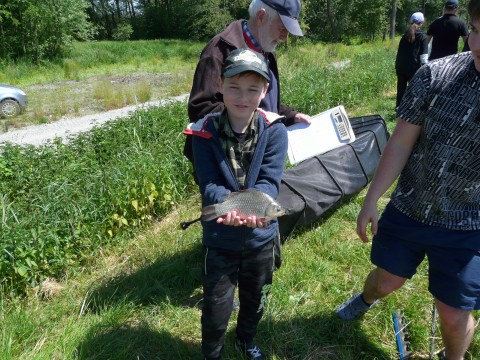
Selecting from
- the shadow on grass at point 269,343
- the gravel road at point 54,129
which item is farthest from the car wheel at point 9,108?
the shadow on grass at point 269,343

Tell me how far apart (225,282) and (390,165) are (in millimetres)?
1063

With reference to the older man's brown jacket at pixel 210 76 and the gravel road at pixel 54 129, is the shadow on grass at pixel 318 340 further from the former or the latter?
the gravel road at pixel 54 129

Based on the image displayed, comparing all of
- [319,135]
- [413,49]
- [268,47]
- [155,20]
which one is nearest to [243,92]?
[268,47]

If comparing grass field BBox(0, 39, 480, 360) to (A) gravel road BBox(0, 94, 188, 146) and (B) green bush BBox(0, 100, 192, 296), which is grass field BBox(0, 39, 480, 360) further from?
(A) gravel road BBox(0, 94, 188, 146)

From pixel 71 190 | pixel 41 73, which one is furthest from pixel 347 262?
pixel 41 73

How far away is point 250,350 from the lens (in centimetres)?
250

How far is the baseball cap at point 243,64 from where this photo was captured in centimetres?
200

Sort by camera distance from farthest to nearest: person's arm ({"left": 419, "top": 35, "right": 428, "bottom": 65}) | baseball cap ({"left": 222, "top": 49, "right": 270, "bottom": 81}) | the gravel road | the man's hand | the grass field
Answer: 1. the gravel road
2. person's arm ({"left": 419, "top": 35, "right": 428, "bottom": 65})
3. the man's hand
4. the grass field
5. baseball cap ({"left": 222, "top": 49, "right": 270, "bottom": 81})

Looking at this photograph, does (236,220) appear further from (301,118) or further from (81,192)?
(81,192)

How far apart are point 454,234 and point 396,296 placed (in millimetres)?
1097

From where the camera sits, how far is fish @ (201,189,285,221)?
6.23 feet

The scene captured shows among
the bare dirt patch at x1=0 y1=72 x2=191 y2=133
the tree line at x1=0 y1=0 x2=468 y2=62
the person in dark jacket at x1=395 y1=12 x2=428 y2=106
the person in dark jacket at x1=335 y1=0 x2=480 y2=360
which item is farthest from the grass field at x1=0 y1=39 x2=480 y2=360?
the tree line at x1=0 y1=0 x2=468 y2=62

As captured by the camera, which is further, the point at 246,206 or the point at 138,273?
the point at 138,273

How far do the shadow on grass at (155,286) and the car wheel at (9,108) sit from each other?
449 inches
